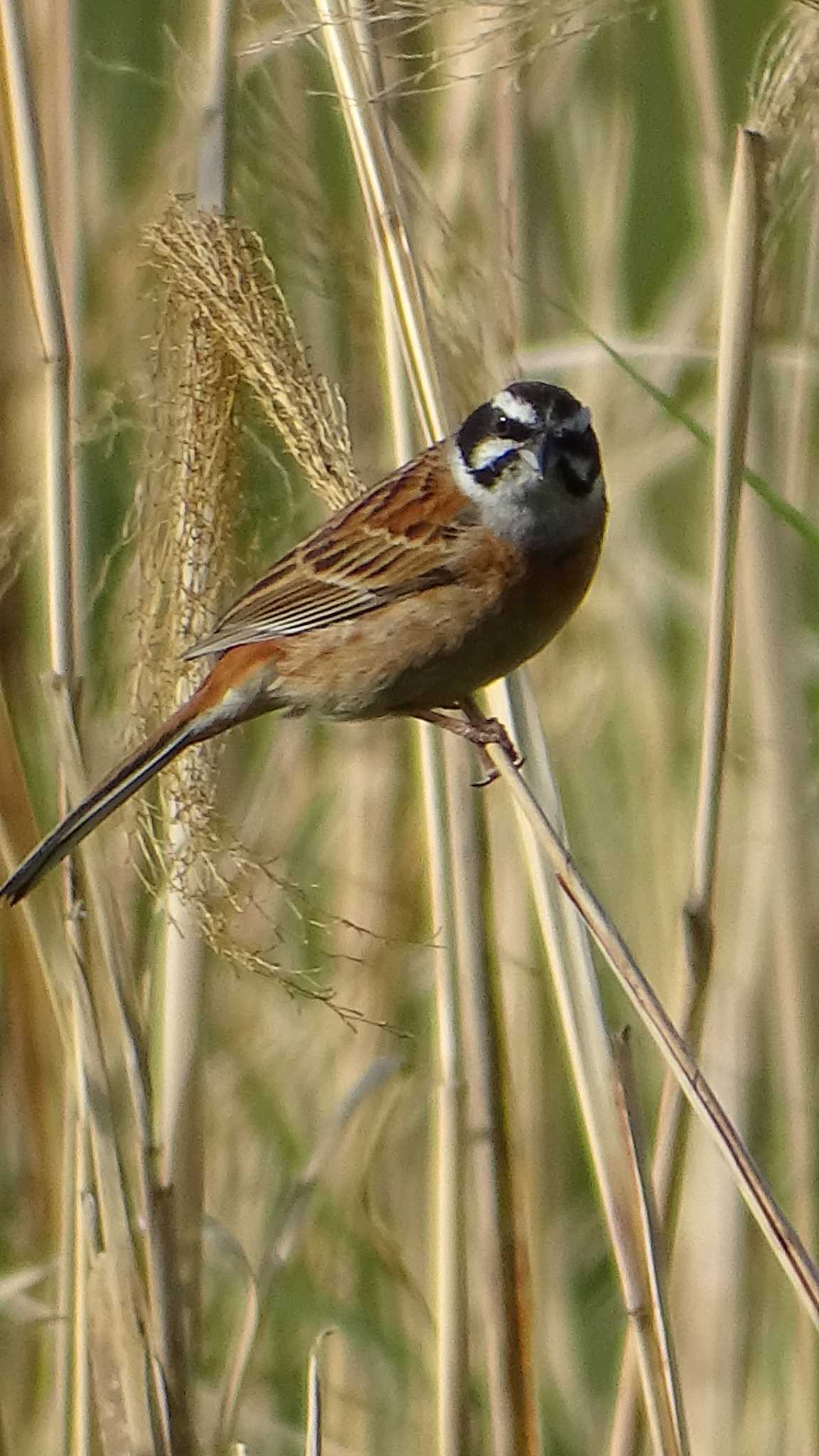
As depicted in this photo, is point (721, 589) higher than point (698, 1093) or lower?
higher

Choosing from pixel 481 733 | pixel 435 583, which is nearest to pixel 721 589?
pixel 481 733

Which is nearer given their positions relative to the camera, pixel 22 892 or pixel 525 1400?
pixel 22 892

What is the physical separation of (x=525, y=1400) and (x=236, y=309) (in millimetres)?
1070

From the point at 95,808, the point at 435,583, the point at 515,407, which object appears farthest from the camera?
the point at 435,583

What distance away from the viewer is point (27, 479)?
210 cm

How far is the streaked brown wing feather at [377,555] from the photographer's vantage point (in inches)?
81.9

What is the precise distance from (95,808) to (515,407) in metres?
0.64

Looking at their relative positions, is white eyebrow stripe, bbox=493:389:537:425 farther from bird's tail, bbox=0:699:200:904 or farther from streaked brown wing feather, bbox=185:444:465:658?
bird's tail, bbox=0:699:200:904

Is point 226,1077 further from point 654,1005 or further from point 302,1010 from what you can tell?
point 654,1005

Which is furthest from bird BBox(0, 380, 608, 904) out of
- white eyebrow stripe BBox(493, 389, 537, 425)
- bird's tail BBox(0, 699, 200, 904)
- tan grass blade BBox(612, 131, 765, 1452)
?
tan grass blade BBox(612, 131, 765, 1452)

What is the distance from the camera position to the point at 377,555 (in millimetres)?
2117

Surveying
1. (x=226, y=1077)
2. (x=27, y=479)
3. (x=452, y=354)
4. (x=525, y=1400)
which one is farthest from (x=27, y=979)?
(x=452, y=354)

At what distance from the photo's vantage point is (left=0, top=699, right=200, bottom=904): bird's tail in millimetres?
1653

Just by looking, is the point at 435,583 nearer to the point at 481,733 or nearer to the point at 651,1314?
the point at 481,733
